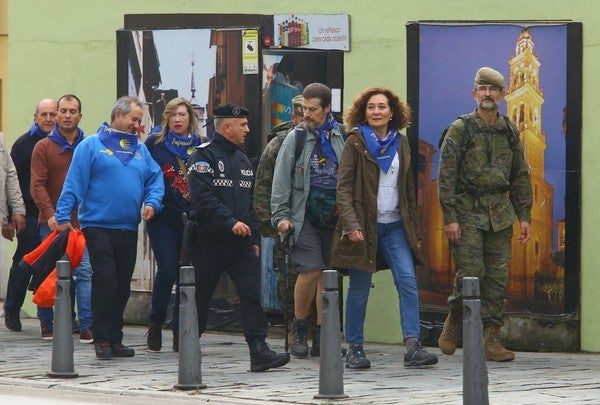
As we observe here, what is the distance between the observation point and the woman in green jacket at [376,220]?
1130 cm

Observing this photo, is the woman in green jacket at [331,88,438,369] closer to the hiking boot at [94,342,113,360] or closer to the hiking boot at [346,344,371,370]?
the hiking boot at [346,344,371,370]

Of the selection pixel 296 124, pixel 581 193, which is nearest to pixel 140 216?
pixel 296 124

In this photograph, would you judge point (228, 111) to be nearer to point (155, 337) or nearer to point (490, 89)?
point (490, 89)

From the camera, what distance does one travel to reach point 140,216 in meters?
12.2

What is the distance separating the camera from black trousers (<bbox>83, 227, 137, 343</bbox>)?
1188cm

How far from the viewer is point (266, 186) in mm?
12188

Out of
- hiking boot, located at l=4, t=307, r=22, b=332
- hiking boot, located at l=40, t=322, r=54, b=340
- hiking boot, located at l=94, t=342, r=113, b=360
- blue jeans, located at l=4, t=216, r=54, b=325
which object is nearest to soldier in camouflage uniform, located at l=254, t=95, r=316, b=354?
hiking boot, located at l=94, t=342, r=113, b=360

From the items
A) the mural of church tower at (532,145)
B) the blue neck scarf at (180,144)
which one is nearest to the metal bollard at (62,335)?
the blue neck scarf at (180,144)

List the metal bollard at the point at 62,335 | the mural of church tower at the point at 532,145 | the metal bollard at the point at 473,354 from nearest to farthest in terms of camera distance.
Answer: the metal bollard at the point at 473,354, the metal bollard at the point at 62,335, the mural of church tower at the point at 532,145

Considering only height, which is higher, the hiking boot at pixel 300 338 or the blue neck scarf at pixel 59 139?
the blue neck scarf at pixel 59 139

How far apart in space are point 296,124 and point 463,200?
147cm

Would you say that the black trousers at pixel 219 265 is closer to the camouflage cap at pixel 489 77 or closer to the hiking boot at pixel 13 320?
the camouflage cap at pixel 489 77

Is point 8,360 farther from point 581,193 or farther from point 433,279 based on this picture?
point 581,193

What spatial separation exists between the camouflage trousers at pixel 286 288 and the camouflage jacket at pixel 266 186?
240mm
